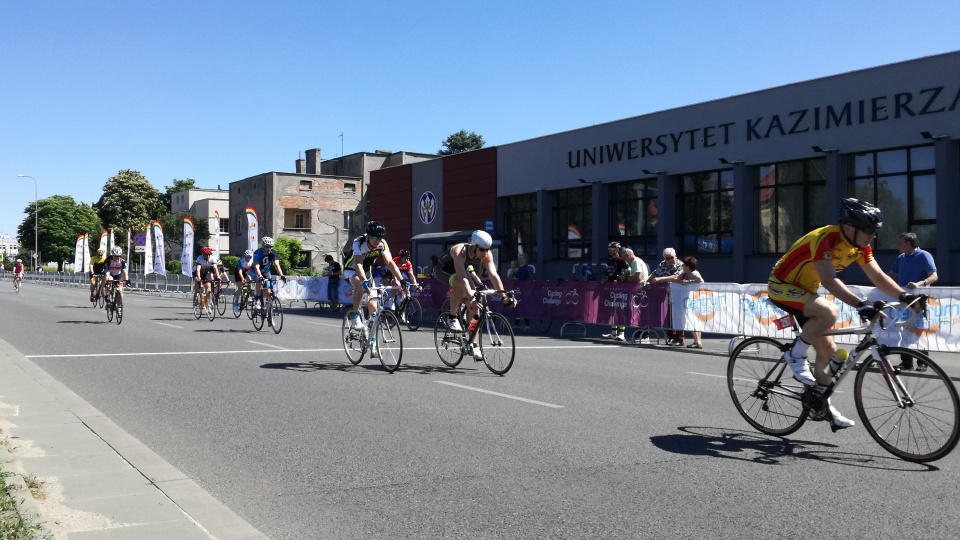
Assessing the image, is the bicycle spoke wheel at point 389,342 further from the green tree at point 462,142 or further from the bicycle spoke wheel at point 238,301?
the green tree at point 462,142

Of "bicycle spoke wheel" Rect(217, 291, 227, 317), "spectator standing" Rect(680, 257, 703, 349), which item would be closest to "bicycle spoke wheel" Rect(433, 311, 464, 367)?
"spectator standing" Rect(680, 257, 703, 349)

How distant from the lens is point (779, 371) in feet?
23.7

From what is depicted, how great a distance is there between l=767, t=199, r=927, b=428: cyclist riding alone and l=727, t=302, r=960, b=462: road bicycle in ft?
0.31

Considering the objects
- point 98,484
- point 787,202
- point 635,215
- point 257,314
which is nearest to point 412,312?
point 257,314

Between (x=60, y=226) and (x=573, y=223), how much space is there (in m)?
123

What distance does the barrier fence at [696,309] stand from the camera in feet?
44.4

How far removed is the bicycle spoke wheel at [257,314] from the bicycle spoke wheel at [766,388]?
13.2 metres

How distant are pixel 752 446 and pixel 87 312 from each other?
78.0ft

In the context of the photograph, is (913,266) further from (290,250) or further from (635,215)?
(290,250)

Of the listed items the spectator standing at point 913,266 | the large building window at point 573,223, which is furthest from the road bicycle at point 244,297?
the large building window at point 573,223

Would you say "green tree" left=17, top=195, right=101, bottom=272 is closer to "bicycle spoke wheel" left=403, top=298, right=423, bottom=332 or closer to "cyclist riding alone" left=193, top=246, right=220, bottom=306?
"cyclist riding alone" left=193, top=246, right=220, bottom=306

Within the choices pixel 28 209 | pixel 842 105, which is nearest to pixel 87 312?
pixel 842 105

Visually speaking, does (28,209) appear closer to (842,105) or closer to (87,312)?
(87,312)

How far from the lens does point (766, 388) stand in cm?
739
